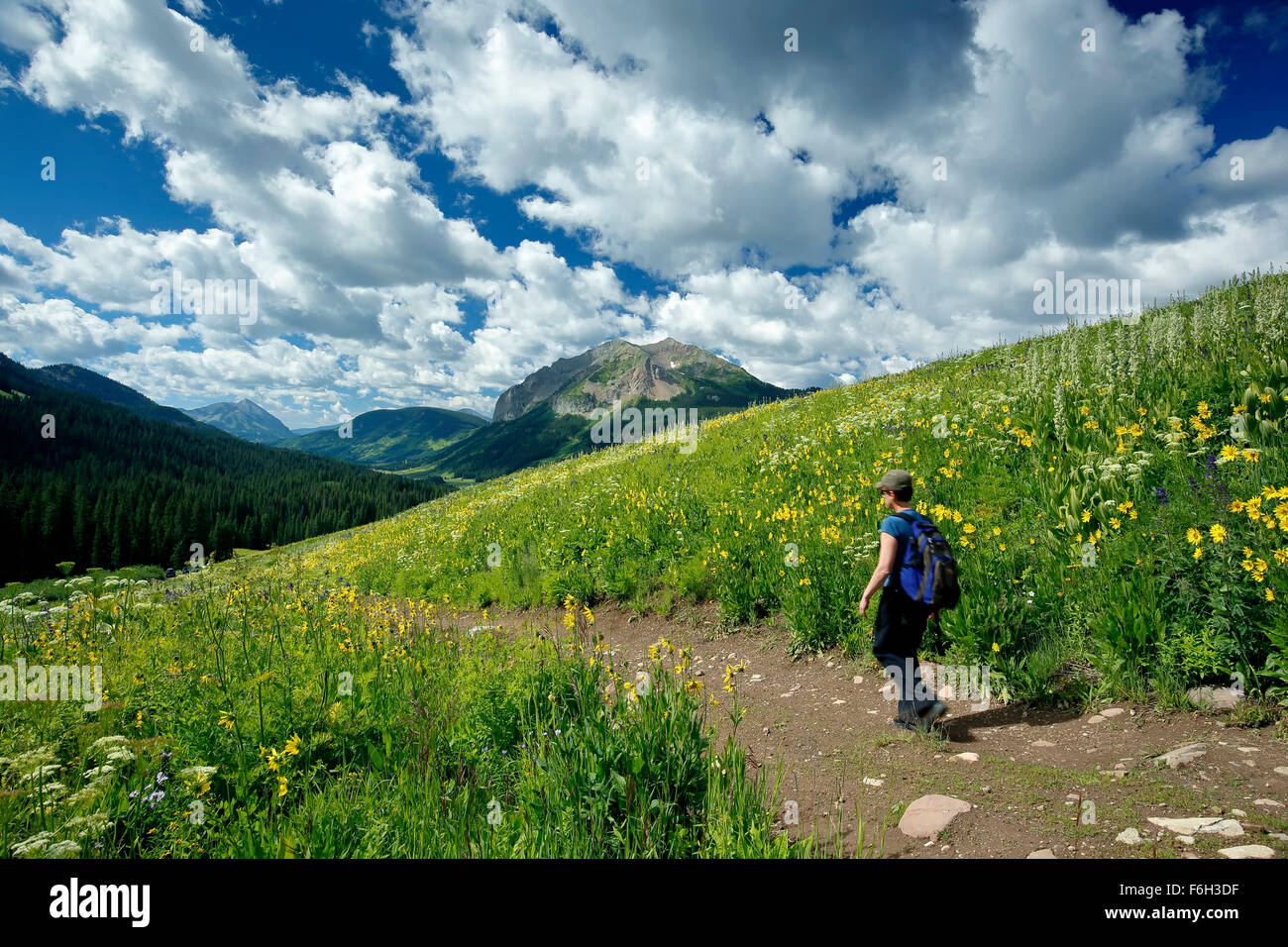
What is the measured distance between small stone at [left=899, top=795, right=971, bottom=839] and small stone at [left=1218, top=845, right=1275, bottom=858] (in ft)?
4.12

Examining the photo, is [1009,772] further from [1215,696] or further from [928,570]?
[1215,696]

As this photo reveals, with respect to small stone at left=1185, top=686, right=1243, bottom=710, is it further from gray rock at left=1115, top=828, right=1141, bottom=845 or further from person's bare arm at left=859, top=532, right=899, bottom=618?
person's bare arm at left=859, top=532, right=899, bottom=618

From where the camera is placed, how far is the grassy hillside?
318 cm

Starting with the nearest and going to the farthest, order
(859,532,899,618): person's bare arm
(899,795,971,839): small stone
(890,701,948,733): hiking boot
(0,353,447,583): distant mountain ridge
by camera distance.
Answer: (899,795,971,839): small stone, (890,701,948,733): hiking boot, (859,532,899,618): person's bare arm, (0,353,447,583): distant mountain ridge

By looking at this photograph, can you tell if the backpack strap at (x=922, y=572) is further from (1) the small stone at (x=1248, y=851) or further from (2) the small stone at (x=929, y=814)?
(1) the small stone at (x=1248, y=851)

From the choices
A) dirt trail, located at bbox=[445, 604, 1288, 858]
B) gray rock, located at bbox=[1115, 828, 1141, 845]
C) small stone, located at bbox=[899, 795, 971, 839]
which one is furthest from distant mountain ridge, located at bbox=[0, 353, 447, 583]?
gray rock, located at bbox=[1115, 828, 1141, 845]

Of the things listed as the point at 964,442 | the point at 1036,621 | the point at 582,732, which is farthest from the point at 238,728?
the point at 964,442

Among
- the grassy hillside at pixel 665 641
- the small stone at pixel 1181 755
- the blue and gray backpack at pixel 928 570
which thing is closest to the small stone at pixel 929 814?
the grassy hillside at pixel 665 641

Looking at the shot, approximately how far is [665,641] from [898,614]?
285cm

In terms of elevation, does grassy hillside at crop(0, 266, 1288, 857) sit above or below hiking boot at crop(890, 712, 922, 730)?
above

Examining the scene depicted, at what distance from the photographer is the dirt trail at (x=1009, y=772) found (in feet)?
10.7

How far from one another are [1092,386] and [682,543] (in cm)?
737

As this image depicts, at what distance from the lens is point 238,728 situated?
4.12 metres
